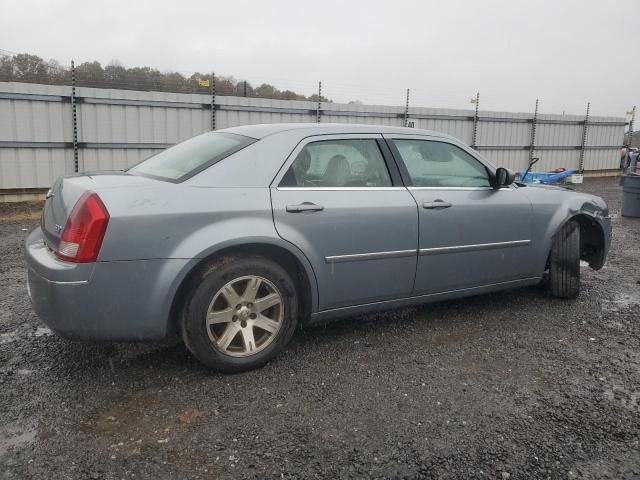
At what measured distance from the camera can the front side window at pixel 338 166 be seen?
3490mm

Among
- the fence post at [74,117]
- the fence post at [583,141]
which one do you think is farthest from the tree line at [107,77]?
the fence post at [583,141]

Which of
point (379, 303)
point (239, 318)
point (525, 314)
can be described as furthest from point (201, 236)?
point (525, 314)

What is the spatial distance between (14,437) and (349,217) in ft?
7.05

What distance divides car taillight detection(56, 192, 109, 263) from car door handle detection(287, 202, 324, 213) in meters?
1.05

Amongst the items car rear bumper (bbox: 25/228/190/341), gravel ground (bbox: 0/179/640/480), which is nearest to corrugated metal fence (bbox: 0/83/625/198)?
gravel ground (bbox: 0/179/640/480)

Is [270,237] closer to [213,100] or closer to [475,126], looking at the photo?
[213,100]

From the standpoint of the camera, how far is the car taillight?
110 inches

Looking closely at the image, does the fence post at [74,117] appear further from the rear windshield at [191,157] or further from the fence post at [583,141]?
the fence post at [583,141]

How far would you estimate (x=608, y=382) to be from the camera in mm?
3254

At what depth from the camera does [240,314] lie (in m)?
3.19

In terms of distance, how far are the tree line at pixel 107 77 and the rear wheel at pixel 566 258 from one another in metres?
8.91

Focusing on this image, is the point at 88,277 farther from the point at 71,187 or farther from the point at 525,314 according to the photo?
the point at 525,314

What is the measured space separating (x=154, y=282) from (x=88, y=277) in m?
0.33

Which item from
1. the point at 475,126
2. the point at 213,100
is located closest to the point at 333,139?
the point at 213,100
